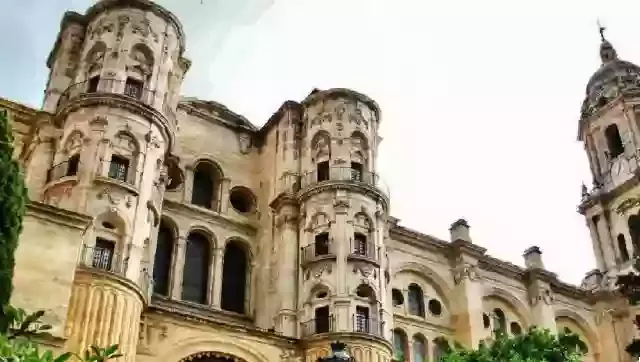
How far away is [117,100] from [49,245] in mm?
7964

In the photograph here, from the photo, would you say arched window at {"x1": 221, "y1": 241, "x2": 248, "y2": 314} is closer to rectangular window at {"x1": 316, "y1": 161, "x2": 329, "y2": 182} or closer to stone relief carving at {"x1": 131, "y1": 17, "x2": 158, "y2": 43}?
rectangular window at {"x1": 316, "y1": 161, "x2": 329, "y2": 182}

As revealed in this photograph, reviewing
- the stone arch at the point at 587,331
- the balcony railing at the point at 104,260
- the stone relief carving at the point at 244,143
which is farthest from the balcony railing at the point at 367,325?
the stone arch at the point at 587,331

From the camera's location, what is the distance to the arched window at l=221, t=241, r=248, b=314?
28.5 metres

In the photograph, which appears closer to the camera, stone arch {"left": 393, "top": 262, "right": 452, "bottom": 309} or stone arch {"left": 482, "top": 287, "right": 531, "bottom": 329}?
stone arch {"left": 393, "top": 262, "right": 452, "bottom": 309}

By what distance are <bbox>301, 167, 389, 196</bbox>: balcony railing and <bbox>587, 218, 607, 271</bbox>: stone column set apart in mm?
18963

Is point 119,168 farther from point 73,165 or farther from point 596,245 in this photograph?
point 596,245

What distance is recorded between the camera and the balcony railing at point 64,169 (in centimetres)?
2409

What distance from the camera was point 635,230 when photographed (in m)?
40.7

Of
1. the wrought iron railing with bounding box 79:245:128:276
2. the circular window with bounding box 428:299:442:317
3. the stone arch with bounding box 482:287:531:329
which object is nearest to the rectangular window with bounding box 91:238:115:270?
the wrought iron railing with bounding box 79:245:128:276

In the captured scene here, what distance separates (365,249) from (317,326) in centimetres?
378

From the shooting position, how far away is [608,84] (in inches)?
1837

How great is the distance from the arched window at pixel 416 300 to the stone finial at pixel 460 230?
3580 millimetres

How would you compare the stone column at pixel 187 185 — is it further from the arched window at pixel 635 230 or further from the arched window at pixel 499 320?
the arched window at pixel 635 230

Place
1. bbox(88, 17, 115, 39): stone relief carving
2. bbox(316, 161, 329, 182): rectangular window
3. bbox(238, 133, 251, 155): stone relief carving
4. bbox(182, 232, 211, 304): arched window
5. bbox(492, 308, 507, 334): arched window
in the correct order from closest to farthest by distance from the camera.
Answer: bbox(182, 232, 211, 304): arched window
bbox(88, 17, 115, 39): stone relief carving
bbox(316, 161, 329, 182): rectangular window
bbox(238, 133, 251, 155): stone relief carving
bbox(492, 308, 507, 334): arched window
